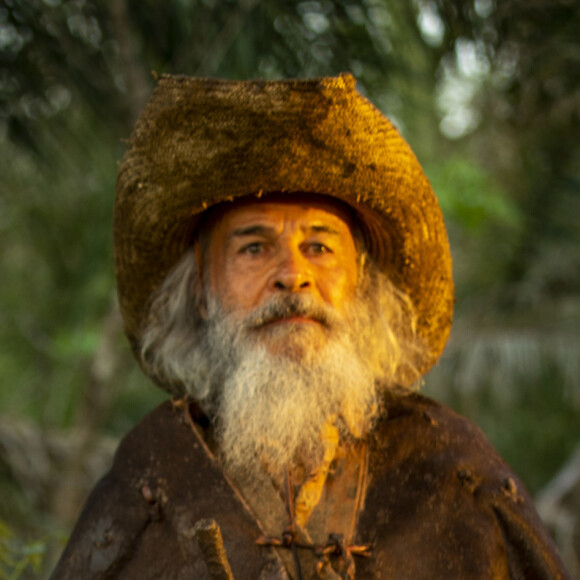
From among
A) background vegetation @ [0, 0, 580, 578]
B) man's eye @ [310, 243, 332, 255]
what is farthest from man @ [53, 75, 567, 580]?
background vegetation @ [0, 0, 580, 578]

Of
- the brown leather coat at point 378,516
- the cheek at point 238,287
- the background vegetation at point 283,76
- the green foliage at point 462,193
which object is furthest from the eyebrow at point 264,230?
the green foliage at point 462,193

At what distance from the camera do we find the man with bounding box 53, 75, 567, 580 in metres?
2.19

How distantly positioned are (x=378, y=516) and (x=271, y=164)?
111cm

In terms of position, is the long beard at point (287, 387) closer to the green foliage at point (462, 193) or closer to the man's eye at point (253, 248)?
the man's eye at point (253, 248)

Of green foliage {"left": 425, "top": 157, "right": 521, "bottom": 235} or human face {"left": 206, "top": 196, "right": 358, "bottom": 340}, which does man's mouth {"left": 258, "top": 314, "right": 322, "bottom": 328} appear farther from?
green foliage {"left": 425, "top": 157, "right": 521, "bottom": 235}

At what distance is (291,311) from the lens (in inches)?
93.4

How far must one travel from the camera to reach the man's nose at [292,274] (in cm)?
239

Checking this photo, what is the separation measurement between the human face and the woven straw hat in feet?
0.31

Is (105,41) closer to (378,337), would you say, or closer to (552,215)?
(378,337)

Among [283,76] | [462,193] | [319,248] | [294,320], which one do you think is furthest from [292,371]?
[462,193]

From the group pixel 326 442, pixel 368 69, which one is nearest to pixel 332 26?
pixel 368 69

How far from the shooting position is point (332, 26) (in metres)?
4.27

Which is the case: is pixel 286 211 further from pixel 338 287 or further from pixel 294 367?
pixel 294 367

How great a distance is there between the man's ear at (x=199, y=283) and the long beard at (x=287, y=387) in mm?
243
